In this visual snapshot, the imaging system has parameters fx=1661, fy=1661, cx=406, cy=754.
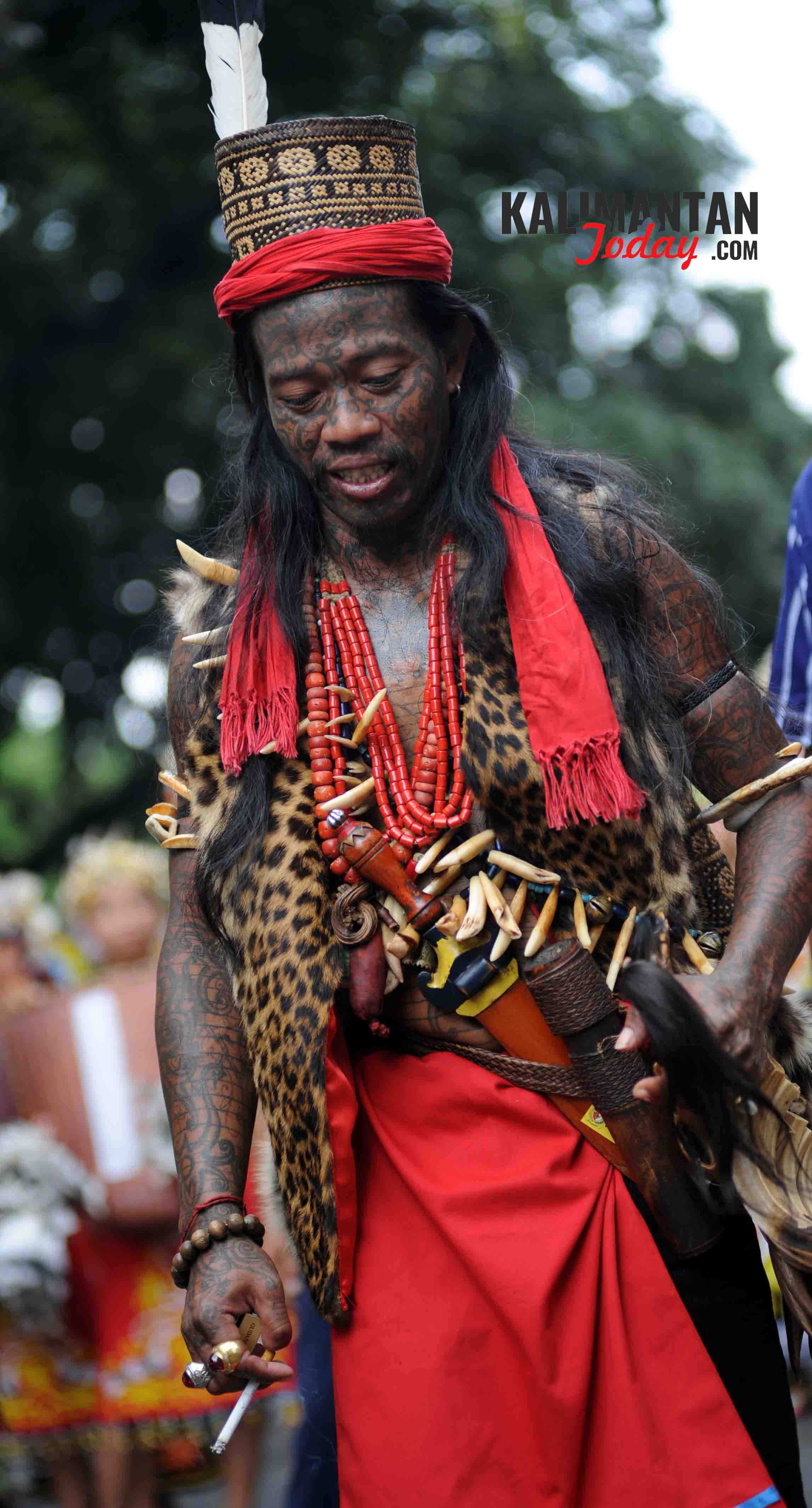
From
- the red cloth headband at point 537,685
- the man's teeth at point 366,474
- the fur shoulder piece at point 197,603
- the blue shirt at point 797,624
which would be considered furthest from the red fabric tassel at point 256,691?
the blue shirt at point 797,624

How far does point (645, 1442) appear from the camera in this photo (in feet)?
7.61

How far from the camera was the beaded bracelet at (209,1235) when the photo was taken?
2555 millimetres

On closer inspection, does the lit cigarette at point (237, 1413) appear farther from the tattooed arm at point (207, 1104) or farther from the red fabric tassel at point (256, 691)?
the red fabric tassel at point (256, 691)

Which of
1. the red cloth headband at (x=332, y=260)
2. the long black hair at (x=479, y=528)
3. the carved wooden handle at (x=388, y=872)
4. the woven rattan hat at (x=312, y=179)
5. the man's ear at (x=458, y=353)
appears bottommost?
the carved wooden handle at (x=388, y=872)

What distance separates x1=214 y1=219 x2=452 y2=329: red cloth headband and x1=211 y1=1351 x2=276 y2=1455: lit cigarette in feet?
5.32

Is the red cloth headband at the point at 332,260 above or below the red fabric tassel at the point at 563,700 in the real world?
above

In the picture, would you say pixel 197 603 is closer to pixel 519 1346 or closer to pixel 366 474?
pixel 366 474

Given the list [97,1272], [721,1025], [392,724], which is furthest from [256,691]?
[97,1272]

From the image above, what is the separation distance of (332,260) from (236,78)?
18.2 inches

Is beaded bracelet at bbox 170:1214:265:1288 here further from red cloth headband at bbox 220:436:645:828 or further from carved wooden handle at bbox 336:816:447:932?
red cloth headband at bbox 220:436:645:828

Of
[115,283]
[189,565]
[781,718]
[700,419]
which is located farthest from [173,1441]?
[700,419]

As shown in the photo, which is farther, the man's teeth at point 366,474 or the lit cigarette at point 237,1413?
Answer: the man's teeth at point 366,474

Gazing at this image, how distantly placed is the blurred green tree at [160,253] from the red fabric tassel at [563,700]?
5.45 m

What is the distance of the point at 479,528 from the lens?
2.63m
